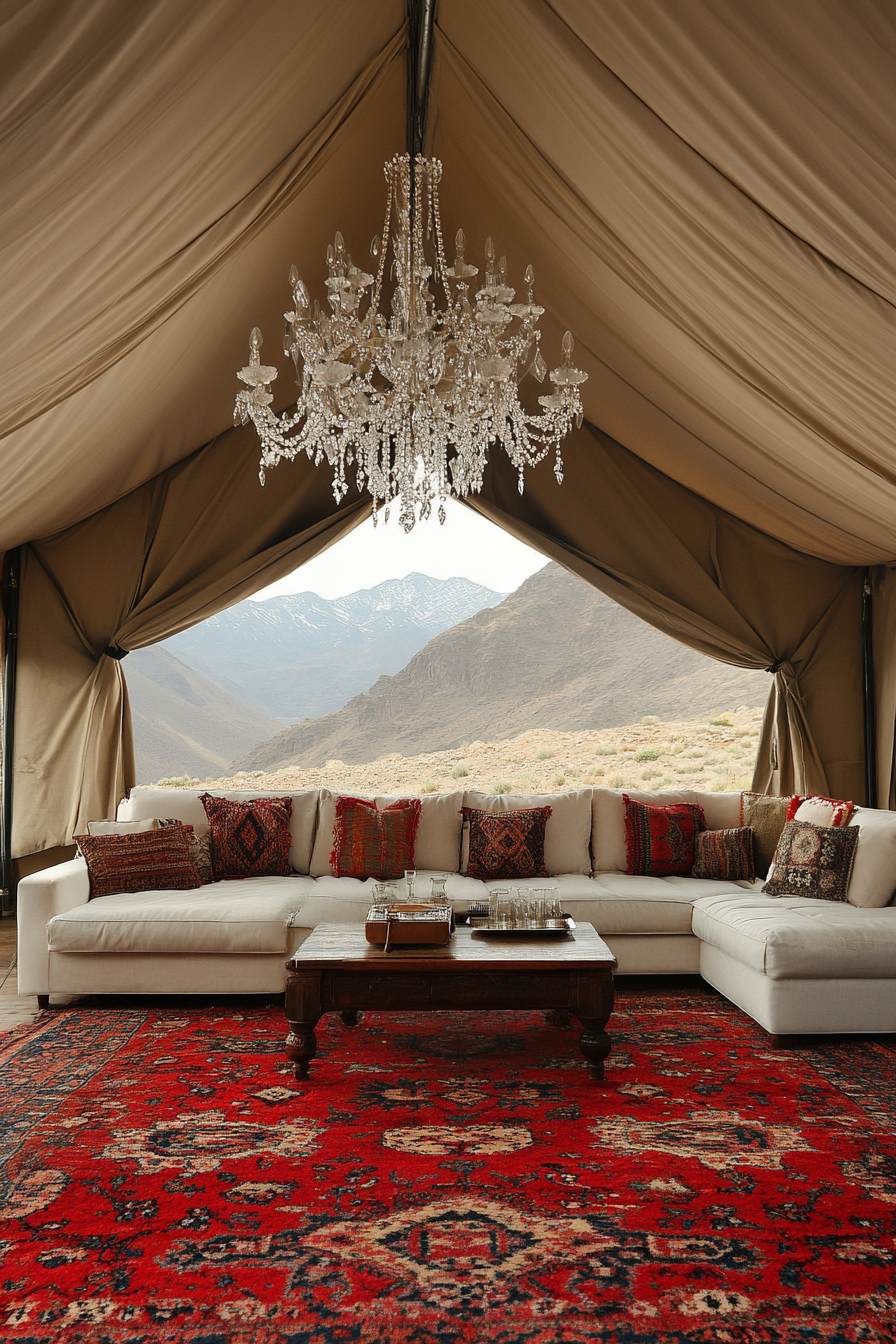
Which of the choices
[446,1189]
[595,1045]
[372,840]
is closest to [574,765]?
[372,840]

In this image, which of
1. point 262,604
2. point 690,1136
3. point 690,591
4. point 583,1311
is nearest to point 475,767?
point 690,591

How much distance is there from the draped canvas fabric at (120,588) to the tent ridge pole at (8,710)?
0.15ft

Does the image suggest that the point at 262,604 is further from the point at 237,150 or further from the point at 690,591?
the point at 237,150

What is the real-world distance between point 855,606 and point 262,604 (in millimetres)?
10083

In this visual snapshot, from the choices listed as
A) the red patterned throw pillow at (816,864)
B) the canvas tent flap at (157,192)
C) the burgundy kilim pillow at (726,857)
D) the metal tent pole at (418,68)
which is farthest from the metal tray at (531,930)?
the metal tent pole at (418,68)

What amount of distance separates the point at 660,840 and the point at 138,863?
2420 millimetres

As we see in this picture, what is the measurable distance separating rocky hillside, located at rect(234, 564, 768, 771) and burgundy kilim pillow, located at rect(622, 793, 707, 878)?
6244 mm

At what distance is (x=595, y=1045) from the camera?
2793mm

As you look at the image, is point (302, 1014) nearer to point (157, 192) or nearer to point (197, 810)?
point (197, 810)

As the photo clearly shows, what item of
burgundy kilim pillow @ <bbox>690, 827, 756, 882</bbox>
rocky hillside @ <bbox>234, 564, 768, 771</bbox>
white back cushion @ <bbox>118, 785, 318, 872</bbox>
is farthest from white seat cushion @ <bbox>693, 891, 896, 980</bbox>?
rocky hillside @ <bbox>234, 564, 768, 771</bbox>

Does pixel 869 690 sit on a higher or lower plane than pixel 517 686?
lower

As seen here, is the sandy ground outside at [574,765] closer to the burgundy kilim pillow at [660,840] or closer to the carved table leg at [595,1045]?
the burgundy kilim pillow at [660,840]

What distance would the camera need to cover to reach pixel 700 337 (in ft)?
11.1

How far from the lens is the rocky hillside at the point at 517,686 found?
36.3 ft
